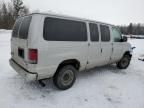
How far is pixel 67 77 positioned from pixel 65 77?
2.9 inches

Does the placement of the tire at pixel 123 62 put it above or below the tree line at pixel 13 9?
below

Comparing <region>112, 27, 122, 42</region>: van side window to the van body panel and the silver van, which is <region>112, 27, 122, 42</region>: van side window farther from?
the van body panel

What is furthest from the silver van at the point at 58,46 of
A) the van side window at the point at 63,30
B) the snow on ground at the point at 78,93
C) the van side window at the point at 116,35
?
the snow on ground at the point at 78,93

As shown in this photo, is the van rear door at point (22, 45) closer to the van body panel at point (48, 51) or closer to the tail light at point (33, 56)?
the van body panel at point (48, 51)

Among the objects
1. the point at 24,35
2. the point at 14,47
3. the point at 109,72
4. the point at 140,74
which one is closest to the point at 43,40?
the point at 24,35

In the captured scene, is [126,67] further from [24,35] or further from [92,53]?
[24,35]

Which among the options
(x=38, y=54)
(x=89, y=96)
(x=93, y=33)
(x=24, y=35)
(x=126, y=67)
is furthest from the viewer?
(x=126, y=67)

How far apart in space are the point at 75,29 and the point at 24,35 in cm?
143

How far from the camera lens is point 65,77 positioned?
3977 millimetres

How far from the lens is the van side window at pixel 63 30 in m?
3.22

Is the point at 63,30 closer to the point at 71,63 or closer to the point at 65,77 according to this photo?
the point at 71,63

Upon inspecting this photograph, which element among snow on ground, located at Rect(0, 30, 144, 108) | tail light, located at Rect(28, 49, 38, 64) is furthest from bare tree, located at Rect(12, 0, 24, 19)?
tail light, located at Rect(28, 49, 38, 64)

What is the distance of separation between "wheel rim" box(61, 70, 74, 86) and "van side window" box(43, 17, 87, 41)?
1.02 metres

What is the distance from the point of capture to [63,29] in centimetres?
351
